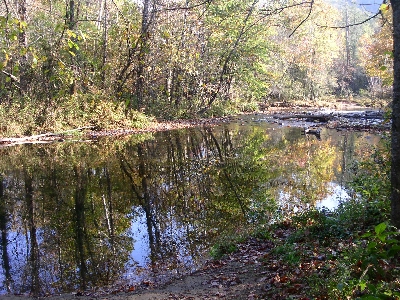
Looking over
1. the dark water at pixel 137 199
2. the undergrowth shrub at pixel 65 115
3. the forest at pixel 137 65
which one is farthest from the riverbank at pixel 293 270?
the undergrowth shrub at pixel 65 115

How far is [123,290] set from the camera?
17.9ft

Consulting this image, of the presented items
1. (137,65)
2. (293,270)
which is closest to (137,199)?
(293,270)

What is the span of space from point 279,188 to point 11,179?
28.0ft

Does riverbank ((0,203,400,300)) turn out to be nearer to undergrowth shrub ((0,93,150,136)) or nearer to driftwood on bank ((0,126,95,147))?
driftwood on bank ((0,126,95,147))

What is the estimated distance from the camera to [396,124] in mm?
4043

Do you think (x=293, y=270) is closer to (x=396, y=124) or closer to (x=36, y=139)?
(x=396, y=124)

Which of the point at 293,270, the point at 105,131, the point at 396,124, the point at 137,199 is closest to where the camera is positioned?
the point at 396,124

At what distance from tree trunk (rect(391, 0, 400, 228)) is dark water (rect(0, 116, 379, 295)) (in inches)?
135

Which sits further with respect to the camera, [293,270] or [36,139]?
[36,139]

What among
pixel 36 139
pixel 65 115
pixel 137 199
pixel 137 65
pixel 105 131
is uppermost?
pixel 137 65

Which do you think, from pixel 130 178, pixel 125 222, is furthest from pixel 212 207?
pixel 130 178

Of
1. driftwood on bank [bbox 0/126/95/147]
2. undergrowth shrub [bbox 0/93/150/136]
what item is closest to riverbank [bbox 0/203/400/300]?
driftwood on bank [bbox 0/126/95/147]

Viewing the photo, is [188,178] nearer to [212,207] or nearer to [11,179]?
[212,207]

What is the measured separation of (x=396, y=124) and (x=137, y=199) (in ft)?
24.5
